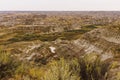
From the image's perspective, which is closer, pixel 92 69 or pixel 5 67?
pixel 92 69

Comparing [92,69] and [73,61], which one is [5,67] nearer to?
[73,61]

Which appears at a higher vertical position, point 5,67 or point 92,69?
point 92,69

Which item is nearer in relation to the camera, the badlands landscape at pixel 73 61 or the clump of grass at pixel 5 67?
the badlands landscape at pixel 73 61

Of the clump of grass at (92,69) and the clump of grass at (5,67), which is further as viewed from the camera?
the clump of grass at (5,67)

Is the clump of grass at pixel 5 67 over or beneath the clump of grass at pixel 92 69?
beneath

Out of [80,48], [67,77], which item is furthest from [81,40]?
[67,77]

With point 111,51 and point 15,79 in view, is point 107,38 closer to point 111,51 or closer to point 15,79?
point 111,51

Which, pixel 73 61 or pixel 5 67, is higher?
pixel 73 61

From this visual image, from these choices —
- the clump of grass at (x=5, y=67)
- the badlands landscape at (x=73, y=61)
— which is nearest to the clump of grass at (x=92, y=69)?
the badlands landscape at (x=73, y=61)

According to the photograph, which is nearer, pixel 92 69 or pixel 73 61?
pixel 92 69

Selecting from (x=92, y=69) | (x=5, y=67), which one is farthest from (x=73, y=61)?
(x=5, y=67)

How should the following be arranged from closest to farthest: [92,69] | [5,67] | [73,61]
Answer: [92,69]
[73,61]
[5,67]

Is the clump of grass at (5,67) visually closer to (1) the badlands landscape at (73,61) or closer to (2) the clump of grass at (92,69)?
(1) the badlands landscape at (73,61)

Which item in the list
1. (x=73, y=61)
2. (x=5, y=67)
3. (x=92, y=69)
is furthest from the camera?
(x=5, y=67)
